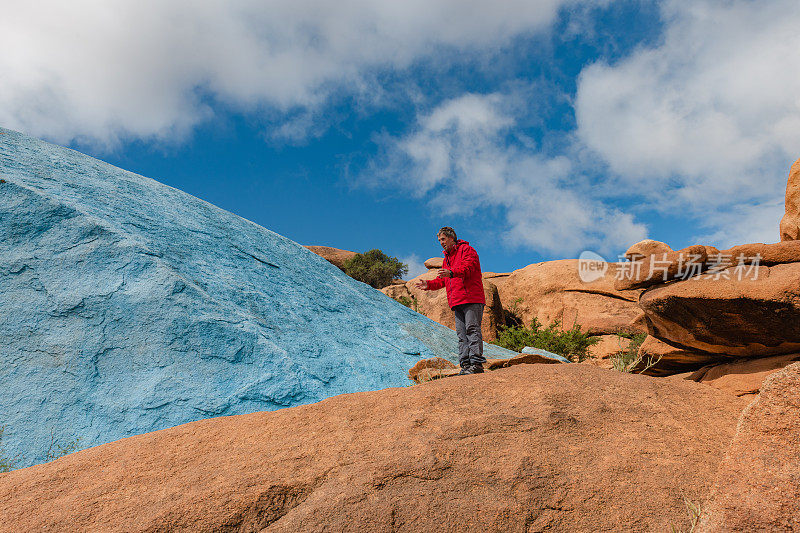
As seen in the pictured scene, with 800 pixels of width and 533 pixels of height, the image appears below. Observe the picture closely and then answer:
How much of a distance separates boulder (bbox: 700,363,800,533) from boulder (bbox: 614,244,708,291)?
376 cm

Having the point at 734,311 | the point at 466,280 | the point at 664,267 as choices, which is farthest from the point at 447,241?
the point at 734,311

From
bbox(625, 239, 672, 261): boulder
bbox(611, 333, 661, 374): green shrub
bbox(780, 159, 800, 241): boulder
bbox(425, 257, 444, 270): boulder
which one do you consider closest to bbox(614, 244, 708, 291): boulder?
bbox(625, 239, 672, 261): boulder

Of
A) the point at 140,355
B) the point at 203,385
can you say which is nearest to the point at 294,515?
the point at 203,385

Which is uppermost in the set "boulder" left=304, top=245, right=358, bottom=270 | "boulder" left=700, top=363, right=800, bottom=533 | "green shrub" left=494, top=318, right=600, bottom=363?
"boulder" left=304, top=245, right=358, bottom=270

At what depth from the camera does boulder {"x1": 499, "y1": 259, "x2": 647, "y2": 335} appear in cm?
1717

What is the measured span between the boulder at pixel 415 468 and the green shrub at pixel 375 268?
2483cm

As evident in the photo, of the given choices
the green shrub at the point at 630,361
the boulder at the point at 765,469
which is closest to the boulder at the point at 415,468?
the boulder at the point at 765,469

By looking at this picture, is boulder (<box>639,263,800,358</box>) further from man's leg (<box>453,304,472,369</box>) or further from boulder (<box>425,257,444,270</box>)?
boulder (<box>425,257,444,270</box>)

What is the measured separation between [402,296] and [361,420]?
16291 mm

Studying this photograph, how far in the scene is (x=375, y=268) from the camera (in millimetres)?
29266

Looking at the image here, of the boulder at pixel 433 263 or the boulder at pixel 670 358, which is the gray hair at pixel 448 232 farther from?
the boulder at pixel 433 263

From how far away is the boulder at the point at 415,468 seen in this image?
8.38 ft

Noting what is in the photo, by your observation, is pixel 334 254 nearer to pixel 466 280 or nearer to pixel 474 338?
pixel 466 280

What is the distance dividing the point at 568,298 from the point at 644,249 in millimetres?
12481
